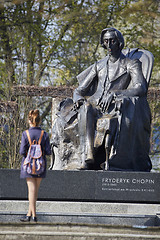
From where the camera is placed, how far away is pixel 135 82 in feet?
31.5

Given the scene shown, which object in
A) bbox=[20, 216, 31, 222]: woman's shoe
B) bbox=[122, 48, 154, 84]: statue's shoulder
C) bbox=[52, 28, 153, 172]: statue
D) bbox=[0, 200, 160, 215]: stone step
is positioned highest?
bbox=[122, 48, 154, 84]: statue's shoulder

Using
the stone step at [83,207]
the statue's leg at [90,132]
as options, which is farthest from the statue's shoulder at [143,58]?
the stone step at [83,207]

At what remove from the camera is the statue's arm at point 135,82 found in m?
9.43

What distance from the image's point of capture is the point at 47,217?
7.24 metres

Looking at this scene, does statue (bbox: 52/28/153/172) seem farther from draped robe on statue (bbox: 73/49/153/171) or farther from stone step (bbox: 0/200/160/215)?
stone step (bbox: 0/200/160/215)

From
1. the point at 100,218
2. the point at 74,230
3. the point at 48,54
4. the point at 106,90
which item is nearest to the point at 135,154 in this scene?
the point at 106,90

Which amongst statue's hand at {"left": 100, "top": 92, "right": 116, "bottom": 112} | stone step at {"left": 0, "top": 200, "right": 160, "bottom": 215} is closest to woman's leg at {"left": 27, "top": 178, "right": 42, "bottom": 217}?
stone step at {"left": 0, "top": 200, "right": 160, "bottom": 215}

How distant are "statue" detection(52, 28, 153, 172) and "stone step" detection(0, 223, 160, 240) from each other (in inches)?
101

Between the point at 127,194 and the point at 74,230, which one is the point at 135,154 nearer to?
the point at 127,194

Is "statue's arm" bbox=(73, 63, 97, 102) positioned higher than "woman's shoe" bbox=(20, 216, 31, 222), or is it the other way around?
"statue's arm" bbox=(73, 63, 97, 102)

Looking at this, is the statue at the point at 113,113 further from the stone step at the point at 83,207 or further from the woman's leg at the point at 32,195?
the woman's leg at the point at 32,195

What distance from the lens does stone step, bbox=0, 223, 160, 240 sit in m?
6.35

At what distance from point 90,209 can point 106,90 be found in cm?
233

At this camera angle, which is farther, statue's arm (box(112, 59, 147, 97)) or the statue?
statue's arm (box(112, 59, 147, 97))
